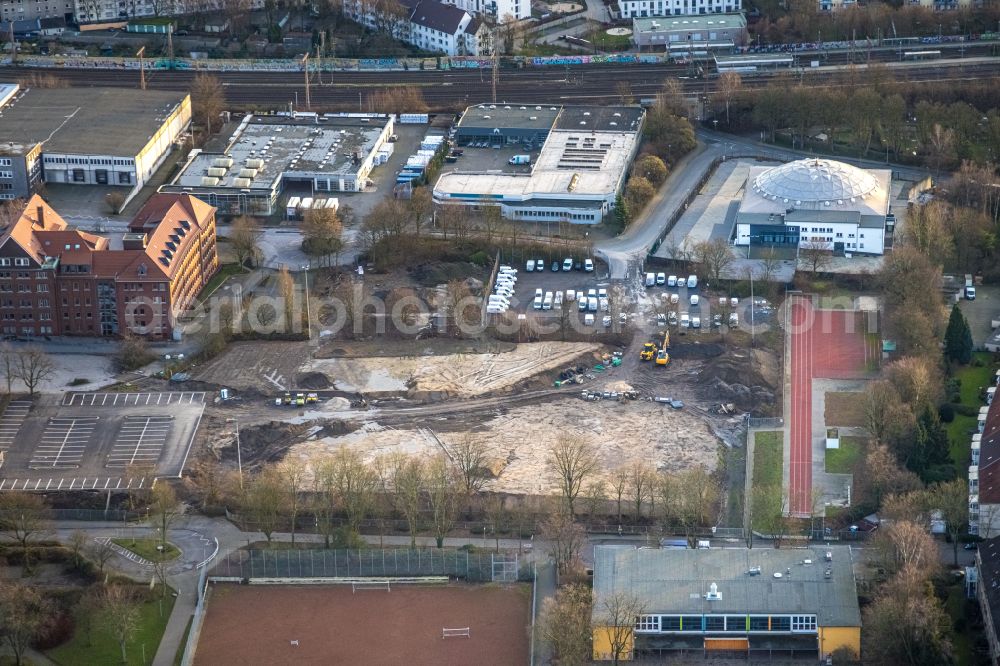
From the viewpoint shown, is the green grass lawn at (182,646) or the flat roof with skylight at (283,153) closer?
the green grass lawn at (182,646)

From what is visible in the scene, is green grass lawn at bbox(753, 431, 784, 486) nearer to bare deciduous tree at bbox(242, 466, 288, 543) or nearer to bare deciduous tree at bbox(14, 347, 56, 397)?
bare deciduous tree at bbox(242, 466, 288, 543)

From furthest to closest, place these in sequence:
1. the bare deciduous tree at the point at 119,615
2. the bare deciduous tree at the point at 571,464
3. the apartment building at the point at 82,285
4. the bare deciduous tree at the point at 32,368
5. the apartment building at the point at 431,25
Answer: the apartment building at the point at 431,25 < the apartment building at the point at 82,285 < the bare deciduous tree at the point at 32,368 < the bare deciduous tree at the point at 571,464 < the bare deciduous tree at the point at 119,615

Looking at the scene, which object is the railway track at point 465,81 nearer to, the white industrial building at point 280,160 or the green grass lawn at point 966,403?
the white industrial building at point 280,160

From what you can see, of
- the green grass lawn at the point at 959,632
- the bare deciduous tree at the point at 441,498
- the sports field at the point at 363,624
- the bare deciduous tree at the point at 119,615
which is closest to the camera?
the green grass lawn at the point at 959,632

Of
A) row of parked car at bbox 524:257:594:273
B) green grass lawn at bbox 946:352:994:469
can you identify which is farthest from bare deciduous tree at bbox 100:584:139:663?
row of parked car at bbox 524:257:594:273

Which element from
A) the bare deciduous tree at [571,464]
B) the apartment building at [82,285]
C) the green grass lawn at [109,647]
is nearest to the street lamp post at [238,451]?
the green grass lawn at [109,647]

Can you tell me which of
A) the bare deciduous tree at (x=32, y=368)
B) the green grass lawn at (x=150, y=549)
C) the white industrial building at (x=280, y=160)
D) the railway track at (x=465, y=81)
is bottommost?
the green grass lawn at (x=150, y=549)

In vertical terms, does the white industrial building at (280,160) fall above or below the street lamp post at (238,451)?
above

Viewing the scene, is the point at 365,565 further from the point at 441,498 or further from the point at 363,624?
the point at 441,498
